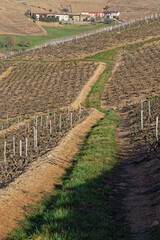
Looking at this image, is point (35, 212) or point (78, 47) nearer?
point (35, 212)

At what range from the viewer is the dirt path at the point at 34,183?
1052 cm

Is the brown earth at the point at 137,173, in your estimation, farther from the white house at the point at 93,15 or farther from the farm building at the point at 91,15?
the white house at the point at 93,15

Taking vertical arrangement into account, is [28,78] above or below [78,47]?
below

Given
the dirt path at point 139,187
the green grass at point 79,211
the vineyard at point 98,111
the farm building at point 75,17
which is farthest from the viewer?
the farm building at point 75,17

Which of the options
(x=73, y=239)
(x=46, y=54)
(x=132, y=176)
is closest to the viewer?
(x=73, y=239)

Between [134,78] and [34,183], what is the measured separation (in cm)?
4153

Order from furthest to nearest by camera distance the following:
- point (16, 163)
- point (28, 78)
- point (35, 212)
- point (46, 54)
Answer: point (46, 54), point (28, 78), point (16, 163), point (35, 212)

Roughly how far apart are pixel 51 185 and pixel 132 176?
311cm

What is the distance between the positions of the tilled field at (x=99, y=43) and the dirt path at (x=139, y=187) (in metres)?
57.7

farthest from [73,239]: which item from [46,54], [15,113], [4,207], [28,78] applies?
[46,54]

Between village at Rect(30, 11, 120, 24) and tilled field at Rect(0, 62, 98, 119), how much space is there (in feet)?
287

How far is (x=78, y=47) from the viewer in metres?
84.9

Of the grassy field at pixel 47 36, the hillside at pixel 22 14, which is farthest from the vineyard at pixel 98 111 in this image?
the hillside at pixel 22 14

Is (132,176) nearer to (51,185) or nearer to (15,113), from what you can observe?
(51,185)
